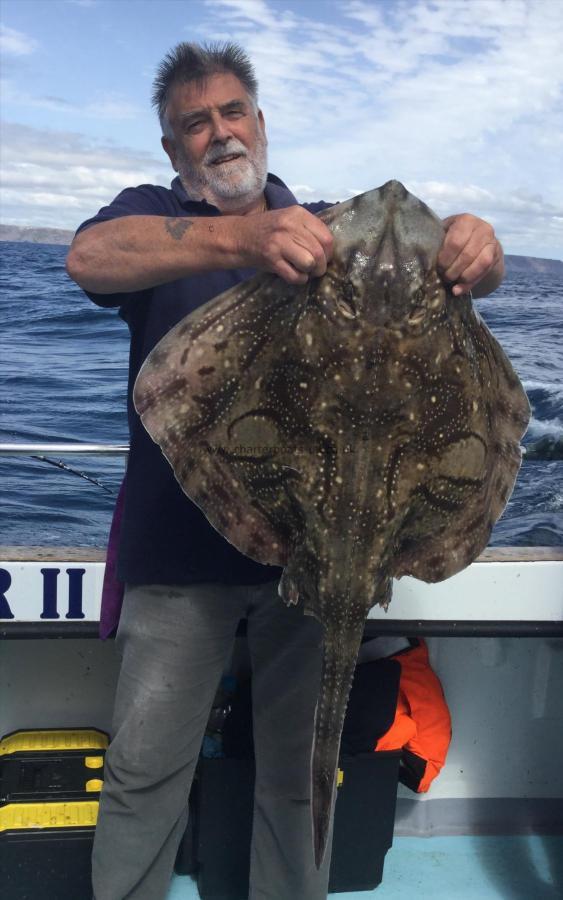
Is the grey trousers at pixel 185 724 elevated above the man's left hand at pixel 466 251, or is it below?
below

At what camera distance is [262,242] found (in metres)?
1.99

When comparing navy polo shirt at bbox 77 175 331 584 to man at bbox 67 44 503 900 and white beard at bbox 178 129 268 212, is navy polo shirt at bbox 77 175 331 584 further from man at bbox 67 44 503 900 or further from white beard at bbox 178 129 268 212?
white beard at bbox 178 129 268 212

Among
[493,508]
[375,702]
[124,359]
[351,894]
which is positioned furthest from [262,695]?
[124,359]

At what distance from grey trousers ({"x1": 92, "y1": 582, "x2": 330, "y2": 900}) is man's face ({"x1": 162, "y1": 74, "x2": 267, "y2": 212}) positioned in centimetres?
129

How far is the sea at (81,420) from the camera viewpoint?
859cm

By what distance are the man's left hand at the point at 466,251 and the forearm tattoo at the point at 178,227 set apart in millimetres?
666

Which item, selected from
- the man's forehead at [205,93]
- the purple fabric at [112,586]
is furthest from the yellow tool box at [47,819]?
the man's forehead at [205,93]

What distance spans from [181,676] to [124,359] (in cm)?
1336

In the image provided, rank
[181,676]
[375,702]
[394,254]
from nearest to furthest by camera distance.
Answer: [394,254] → [181,676] → [375,702]

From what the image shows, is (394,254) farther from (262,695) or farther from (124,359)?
(124,359)

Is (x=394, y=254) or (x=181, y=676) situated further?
(x=181, y=676)

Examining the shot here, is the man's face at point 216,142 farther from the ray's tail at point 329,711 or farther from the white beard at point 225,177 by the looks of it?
the ray's tail at point 329,711

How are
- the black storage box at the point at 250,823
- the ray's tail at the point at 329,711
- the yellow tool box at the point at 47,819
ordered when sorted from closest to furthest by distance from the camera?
1. the ray's tail at the point at 329,711
2. the yellow tool box at the point at 47,819
3. the black storage box at the point at 250,823

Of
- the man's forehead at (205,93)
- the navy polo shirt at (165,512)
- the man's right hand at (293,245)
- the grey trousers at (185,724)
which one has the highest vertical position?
the man's forehead at (205,93)
